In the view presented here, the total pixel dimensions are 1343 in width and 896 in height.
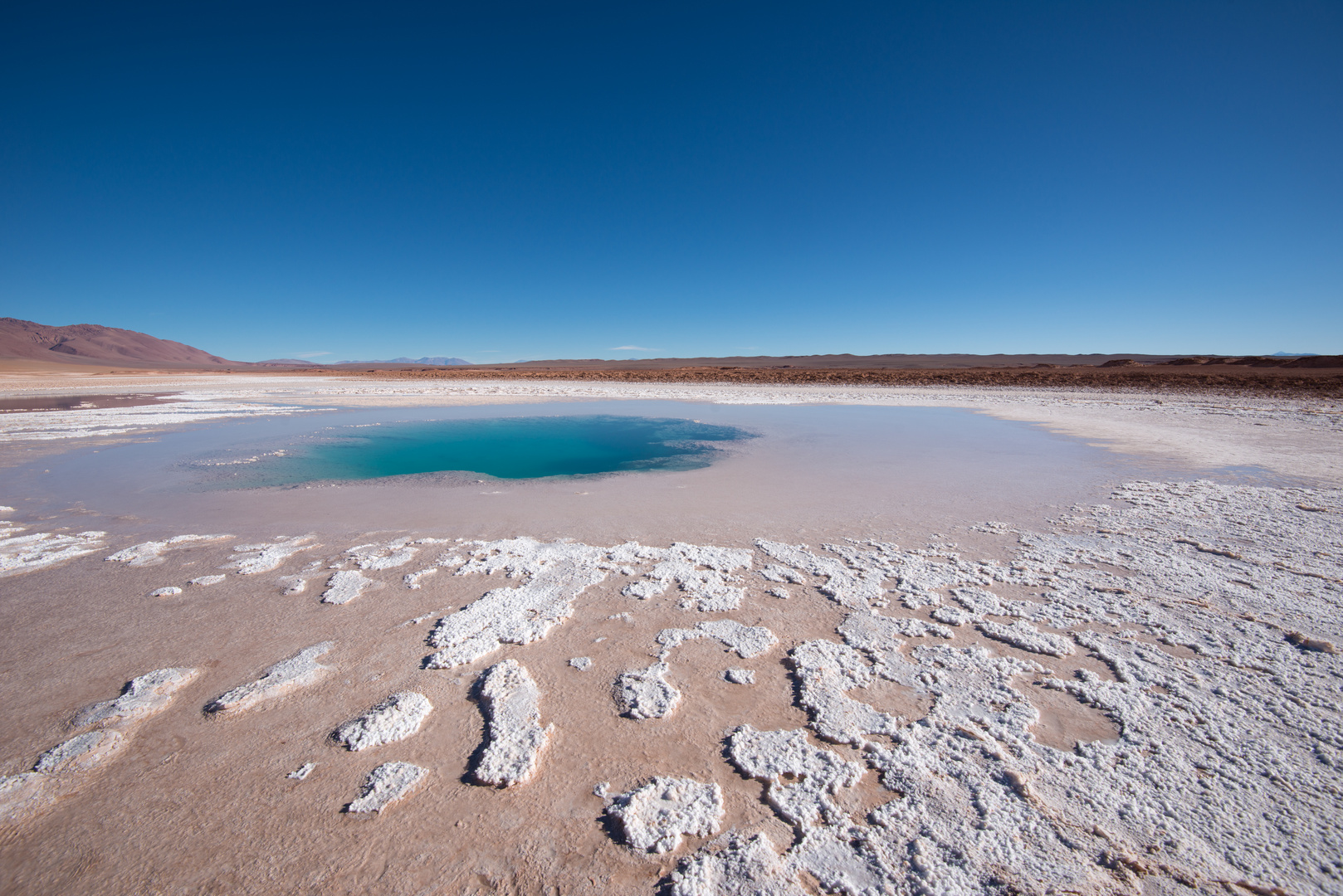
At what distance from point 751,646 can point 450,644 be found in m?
1.53

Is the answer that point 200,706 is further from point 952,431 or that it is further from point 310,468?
point 952,431

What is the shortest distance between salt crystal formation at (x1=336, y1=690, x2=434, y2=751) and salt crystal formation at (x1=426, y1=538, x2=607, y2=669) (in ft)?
0.91

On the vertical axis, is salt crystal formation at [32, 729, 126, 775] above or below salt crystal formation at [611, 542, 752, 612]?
below

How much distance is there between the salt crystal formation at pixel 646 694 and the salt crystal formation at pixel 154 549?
3.64 metres

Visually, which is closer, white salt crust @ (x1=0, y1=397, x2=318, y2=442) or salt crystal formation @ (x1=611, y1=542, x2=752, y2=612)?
salt crystal formation @ (x1=611, y1=542, x2=752, y2=612)

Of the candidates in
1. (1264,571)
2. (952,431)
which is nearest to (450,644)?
(1264,571)

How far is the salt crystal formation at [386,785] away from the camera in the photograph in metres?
A: 1.79

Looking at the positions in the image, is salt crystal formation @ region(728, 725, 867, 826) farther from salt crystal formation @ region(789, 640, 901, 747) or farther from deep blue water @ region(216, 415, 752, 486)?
deep blue water @ region(216, 415, 752, 486)

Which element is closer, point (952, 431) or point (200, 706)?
point (200, 706)

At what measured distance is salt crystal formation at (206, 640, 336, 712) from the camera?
2270 millimetres

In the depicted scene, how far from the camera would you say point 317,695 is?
2.33 metres

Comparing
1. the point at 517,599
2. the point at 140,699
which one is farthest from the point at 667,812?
the point at 140,699

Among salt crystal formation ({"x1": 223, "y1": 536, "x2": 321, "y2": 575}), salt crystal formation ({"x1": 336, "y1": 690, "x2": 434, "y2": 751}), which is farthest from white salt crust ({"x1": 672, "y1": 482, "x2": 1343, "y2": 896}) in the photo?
salt crystal formation ({"x1": 223, "y1": 536, "x2": 321, "y2": 575})

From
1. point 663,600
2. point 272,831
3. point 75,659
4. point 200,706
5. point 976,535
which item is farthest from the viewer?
point 976,535
